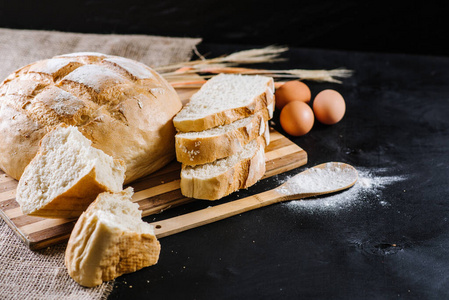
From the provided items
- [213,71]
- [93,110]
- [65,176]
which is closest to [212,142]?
[93,110]

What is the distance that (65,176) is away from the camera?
83.8 inches

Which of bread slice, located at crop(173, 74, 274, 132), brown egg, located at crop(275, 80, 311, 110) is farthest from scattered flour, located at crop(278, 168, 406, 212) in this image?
brown egg, located at crop(275, 80, 311, 110)

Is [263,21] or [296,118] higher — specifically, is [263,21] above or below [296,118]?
above

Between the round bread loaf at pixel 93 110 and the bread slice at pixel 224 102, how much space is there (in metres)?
0.13

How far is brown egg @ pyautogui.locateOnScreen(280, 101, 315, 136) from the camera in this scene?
311 cm

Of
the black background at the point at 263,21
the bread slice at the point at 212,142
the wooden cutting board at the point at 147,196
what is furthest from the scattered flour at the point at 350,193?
the black background at the point at 263,21

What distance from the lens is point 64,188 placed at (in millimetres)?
2096

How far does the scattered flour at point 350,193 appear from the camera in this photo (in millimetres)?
2514

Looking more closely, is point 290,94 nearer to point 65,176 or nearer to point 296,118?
point 296,118

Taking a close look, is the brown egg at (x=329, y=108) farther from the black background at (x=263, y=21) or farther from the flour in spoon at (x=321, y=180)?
the black background at (x=263, y=21)

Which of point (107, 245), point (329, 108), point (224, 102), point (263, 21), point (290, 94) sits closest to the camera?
point (107, 245)

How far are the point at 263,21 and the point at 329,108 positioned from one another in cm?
177

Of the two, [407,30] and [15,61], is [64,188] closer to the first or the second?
[15,61]

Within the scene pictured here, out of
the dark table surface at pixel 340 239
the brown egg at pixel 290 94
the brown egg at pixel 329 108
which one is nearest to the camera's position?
the dark table surface at pixel 340 239
